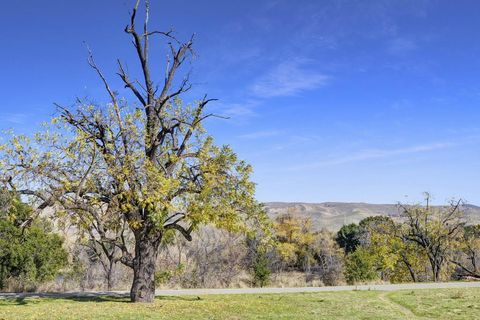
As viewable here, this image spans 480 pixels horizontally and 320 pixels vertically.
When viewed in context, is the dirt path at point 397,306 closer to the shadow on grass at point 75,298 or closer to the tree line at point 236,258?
the shadow on grass at point 75,298

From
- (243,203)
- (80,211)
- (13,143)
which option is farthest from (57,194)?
(243,203)

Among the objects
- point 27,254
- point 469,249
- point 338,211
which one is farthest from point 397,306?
point 338,211

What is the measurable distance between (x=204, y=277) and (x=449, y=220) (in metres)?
19.3

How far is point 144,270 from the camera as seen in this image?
1827 centimetres

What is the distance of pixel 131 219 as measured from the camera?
701 inches

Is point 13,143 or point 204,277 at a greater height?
point 13,143

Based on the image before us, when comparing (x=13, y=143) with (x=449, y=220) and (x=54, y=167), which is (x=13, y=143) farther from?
(x=449, y=220)

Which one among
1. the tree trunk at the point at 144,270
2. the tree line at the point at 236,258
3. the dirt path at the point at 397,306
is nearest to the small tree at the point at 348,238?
the tree line at the point at 236,258

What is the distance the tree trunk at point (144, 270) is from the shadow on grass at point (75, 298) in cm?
80

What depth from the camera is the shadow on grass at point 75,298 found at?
702 inches

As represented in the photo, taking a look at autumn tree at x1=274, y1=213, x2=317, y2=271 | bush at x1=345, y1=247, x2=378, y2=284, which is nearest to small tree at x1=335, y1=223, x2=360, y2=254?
autumn tree at x1=274, y1=213, x2=317, y2=271

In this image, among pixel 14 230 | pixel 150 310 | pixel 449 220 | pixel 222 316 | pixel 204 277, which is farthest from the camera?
pixel 449 220

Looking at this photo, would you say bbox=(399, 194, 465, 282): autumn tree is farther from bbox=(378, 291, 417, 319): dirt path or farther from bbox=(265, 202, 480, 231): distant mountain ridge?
bbox=(265, 202, 480, 231): distant mountain ridge

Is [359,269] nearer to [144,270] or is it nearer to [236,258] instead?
[236,258]
